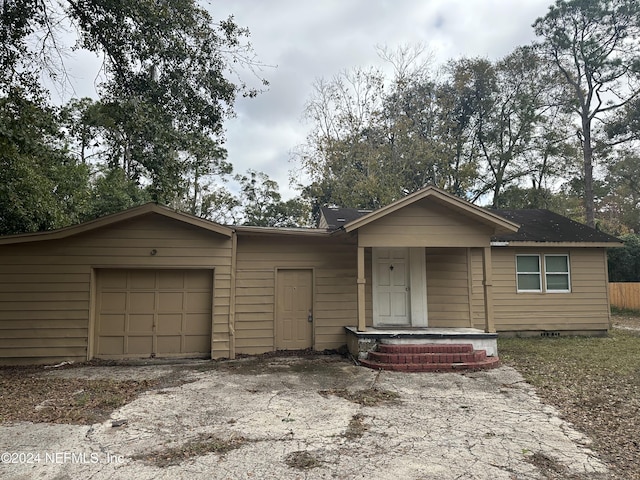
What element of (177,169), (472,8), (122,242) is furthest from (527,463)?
(472,8)

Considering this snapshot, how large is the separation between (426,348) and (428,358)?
0.69 feet

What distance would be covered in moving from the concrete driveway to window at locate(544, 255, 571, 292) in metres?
5.84

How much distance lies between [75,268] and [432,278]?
771cm

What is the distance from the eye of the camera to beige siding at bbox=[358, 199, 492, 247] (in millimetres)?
7969

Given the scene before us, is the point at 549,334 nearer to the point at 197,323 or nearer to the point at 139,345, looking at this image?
the point at 197,323

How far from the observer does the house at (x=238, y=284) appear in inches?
310

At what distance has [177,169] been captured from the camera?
7.95m

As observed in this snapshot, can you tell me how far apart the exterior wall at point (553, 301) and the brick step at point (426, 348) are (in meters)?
3.62

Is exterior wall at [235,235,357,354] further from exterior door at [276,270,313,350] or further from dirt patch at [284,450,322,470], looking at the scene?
dirt patch at [284,450,322,470]

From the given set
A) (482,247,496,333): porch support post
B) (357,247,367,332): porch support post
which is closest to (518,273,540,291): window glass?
(482,247,496,333): porch support post

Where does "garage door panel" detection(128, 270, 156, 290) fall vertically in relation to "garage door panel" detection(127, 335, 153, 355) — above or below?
above

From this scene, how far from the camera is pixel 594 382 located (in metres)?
6.29

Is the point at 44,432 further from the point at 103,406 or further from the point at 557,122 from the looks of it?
the point at 557,122

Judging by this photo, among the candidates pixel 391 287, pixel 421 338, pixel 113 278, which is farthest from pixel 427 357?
pixel 113 278
